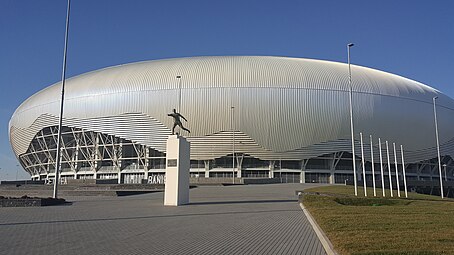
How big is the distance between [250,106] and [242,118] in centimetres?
191

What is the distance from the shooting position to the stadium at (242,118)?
55688mm

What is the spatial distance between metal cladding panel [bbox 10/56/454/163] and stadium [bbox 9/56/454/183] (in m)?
0.14

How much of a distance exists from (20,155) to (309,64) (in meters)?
51.1

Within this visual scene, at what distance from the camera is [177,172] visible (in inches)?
867

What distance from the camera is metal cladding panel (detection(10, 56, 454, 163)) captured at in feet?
182

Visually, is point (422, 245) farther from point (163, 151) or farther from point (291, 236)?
point (163, 151)

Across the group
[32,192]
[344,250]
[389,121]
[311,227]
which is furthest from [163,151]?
[344,250]

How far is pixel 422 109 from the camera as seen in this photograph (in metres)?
61.6

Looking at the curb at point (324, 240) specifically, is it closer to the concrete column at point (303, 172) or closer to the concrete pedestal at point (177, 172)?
the concrete pedestal at point (177, 172)

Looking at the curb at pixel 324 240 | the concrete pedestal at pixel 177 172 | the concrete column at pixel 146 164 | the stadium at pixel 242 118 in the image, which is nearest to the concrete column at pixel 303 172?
the stadium at pixel 242 118

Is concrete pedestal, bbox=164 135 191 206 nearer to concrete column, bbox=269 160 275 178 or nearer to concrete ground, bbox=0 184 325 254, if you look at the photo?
concrete ground, bbox=0 184 325 254

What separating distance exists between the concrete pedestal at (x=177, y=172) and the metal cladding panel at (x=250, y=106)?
3298 cm

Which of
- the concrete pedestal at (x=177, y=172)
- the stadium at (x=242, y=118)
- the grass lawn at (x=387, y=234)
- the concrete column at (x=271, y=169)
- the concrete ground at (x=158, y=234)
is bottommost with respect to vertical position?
the concrete ground at (x=158, y=234)

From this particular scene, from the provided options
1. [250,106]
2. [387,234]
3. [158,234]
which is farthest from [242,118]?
[387,234]
